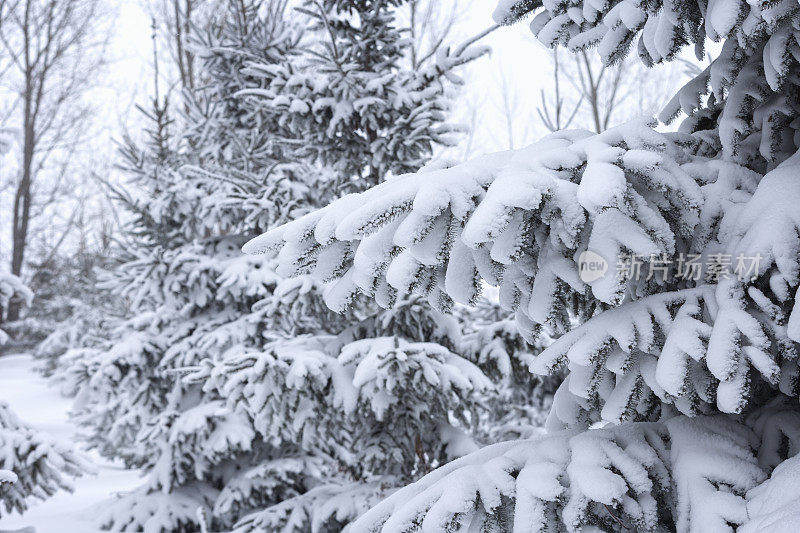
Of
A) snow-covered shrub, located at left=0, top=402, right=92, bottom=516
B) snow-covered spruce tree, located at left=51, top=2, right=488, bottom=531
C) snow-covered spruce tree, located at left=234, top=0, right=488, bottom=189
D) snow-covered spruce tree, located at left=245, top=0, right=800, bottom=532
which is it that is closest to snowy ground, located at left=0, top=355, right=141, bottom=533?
snow-covered shrub, located at left=0, top=402, right=92, bottom=516

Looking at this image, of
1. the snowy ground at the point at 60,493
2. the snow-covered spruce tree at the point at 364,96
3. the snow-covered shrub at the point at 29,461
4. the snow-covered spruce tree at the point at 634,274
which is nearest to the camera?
the snow-covered spruce tree at the point at 634,274

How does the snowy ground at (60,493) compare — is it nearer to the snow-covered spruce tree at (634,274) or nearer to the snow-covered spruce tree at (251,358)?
the snow-covered spruce tree at (251,358)

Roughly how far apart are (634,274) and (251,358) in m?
2.79

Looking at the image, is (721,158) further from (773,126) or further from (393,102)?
(393,102)

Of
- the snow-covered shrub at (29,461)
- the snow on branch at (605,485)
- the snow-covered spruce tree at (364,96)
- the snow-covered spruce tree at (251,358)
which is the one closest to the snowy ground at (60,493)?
the snow-covered shrub at (29,461)

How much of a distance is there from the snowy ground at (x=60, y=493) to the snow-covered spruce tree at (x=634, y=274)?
378 cm

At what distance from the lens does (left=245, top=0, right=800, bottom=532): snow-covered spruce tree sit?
1312mm

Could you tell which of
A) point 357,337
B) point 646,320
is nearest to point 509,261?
point 646,320

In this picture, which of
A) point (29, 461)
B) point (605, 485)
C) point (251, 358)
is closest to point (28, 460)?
point (29, 461)

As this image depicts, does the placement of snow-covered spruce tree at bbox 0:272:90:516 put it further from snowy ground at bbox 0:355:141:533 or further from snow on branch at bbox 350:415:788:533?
snow on branch at bbox 350:415:788:533

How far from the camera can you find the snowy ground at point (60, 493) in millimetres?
6484

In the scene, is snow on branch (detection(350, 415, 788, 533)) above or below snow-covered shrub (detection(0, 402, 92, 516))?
above

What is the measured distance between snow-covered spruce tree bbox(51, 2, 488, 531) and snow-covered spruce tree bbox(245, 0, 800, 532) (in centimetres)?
204

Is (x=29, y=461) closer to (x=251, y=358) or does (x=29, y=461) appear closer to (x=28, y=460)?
(x=28, y=460)
